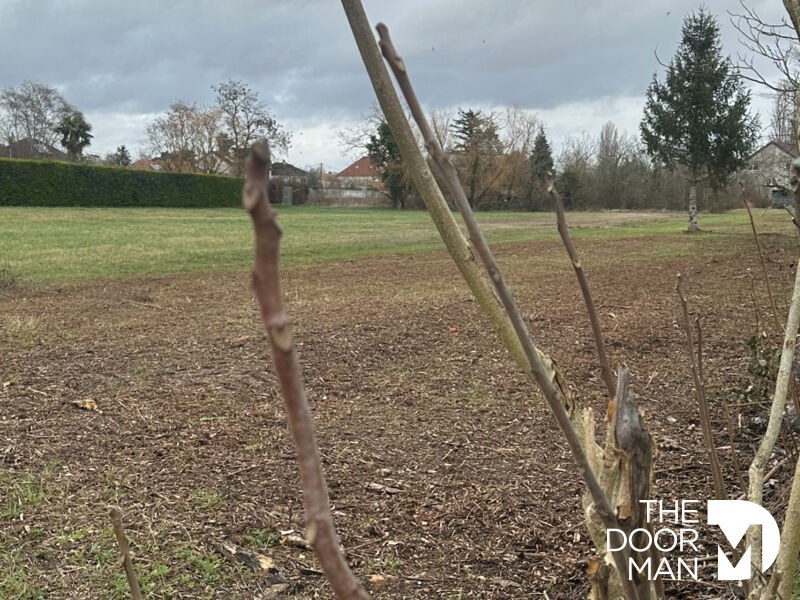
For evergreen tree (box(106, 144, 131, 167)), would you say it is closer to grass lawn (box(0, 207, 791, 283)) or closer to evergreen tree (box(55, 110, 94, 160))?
evergreen tree (box(55, 110, 94, 160))

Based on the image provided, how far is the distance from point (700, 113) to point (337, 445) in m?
19.1

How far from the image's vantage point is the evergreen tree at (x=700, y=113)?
18984 mm

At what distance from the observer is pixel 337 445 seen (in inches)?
129

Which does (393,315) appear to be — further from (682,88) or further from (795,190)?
(682,88)

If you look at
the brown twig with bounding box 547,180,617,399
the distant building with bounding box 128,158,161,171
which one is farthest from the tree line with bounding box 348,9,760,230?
the distant building with bounding box 128,158,161,171

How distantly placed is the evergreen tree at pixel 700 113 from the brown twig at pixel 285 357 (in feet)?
68.9

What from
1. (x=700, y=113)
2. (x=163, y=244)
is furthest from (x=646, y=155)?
(x=163, y=244)

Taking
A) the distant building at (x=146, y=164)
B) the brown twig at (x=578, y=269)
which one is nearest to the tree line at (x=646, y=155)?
the brown twig at (x=578, y=269)

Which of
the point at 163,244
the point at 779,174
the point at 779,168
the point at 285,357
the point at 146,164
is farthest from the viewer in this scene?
the point at 146,164

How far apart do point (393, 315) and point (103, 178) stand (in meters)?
30.3

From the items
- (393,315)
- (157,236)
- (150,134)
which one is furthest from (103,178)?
(393,315)

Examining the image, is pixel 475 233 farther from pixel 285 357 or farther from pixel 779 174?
pixel 779 174

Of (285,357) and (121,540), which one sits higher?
(285,357)

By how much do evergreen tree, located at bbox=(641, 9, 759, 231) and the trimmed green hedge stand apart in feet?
62.8
